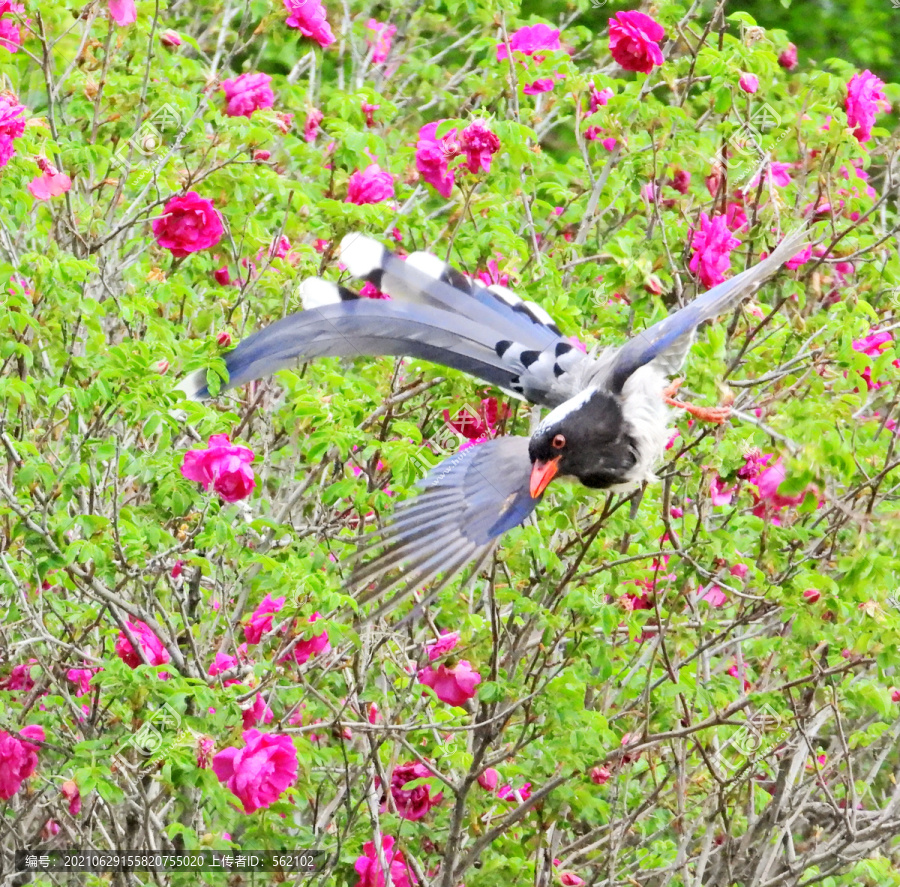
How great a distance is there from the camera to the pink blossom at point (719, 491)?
3.94 meters

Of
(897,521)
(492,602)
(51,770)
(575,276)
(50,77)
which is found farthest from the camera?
(575,276)

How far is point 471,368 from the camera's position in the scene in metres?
3.88

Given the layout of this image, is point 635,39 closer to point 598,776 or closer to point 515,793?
point 598,776

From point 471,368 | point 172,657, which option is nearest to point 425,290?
point 471,368

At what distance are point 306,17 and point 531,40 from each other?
3.12 ft

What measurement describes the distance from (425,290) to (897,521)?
63.0 inches

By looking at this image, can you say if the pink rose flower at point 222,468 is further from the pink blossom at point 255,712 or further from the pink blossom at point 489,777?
the pink blossom at point 489,777

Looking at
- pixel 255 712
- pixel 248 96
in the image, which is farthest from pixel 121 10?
pixel 255 712

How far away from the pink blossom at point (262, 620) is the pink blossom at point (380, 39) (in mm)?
→ 2704

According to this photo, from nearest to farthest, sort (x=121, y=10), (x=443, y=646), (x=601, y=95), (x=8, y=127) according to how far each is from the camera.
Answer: (x=8, y=127) < (x=443, y=646) < (x=121, y=10) < (x=601, y=95)

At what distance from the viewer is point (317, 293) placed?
3.89 meters

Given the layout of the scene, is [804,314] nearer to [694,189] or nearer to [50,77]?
[694,189]

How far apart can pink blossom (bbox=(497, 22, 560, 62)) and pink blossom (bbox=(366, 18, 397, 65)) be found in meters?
0.94

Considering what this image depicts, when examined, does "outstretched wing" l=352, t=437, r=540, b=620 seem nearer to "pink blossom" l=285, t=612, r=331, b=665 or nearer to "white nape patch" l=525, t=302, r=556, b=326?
"pink blossom" l=285, t=612, r=331, b=665
